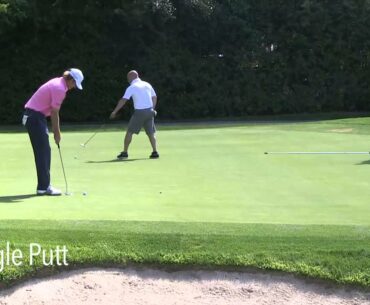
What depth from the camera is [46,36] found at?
2911 cm

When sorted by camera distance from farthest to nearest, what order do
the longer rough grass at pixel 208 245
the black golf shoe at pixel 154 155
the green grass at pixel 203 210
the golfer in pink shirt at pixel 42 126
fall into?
the black golf shoe at pixel 154 155
the golfer in pink shirt at pixel 42 126
the green grass at pixel 203 210
the longer rough grass at pixel 208 245

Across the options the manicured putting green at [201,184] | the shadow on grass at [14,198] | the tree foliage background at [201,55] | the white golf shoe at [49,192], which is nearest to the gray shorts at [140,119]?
the manicured putting green at [201,184]

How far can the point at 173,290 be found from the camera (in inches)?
182

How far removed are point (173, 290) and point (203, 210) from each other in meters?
2.67

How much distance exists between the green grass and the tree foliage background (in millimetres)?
14799

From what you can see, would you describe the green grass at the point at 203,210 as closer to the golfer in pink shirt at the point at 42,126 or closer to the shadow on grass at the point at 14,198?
the shadow on grass at the point at 14,198

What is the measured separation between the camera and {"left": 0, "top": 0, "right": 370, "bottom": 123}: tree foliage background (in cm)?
2844

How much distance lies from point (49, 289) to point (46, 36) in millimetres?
25770

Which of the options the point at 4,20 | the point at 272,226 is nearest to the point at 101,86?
the point at 4,20

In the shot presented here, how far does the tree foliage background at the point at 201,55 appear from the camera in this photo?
28.4 m

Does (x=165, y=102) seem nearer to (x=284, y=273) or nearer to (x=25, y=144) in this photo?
Result: (x=25, y=144)

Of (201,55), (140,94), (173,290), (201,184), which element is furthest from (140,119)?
(201,55)

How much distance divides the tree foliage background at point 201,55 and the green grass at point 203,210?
14799 millimetres

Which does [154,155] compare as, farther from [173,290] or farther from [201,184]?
[173,290]
